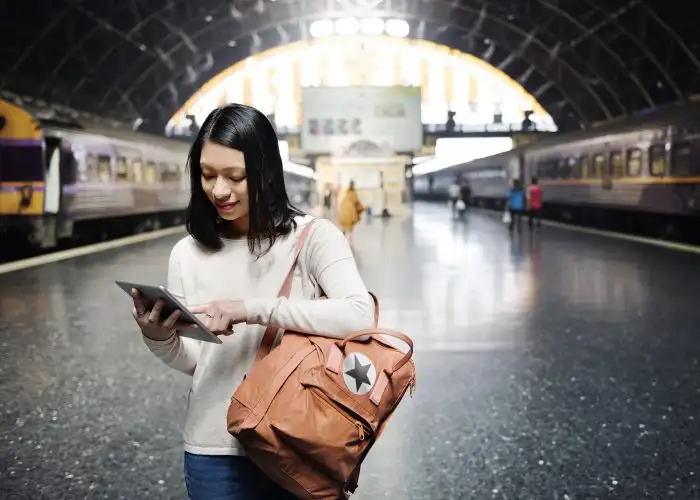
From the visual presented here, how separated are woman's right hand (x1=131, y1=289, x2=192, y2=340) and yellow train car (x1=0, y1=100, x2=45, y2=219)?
19.5 meters

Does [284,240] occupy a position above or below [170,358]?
above

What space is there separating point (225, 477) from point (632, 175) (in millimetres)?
24839

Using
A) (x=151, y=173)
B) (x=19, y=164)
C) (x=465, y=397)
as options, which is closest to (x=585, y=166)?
(x=151, y=173)

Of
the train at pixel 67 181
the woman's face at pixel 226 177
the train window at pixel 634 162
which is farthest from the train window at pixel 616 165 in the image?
the woman's face at pixel 226 177

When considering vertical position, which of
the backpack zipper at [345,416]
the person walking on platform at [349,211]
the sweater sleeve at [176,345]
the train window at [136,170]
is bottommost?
the person walking on platform at [349,211]

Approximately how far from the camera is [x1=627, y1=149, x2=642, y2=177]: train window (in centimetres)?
2535

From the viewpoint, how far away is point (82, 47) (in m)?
47.8

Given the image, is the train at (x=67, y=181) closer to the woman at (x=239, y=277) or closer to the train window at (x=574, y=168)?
the train window at (x=574, y=168)

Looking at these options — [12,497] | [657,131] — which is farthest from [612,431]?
[657,131]

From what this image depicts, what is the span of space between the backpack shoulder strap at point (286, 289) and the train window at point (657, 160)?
72.2ft

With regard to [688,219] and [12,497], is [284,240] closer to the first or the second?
[12,497]

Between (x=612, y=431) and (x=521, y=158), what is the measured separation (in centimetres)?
3770

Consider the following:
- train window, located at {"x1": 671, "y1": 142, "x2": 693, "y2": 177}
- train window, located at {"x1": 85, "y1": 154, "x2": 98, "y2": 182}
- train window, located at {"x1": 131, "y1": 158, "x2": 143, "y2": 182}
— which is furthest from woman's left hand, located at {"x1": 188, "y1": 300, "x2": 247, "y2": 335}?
train window, located at {"x1": 131, "y1": 158, "x2": 143, "y2": 182}

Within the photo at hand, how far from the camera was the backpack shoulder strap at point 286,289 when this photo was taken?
2576mm
